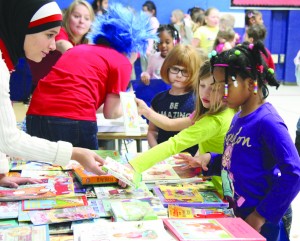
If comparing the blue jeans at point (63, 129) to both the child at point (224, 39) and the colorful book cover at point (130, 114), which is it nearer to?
the colorful book cover at point (130, 114)

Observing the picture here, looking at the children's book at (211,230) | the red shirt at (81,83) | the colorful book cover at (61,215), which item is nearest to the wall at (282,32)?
the red shirt at (81,83)

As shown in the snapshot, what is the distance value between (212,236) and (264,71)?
73 centimetres

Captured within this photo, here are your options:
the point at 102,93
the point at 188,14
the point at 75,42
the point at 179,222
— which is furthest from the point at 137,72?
the point at 188,14

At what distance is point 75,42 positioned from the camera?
3.72 m

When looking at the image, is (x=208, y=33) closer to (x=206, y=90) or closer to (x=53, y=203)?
(x=206, y=90)

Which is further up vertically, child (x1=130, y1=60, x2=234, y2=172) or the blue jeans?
child (x1=130, y1=60, x2=234, y2=172)

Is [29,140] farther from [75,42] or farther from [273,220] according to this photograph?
[75,42]

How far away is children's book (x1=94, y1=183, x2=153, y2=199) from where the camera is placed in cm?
171

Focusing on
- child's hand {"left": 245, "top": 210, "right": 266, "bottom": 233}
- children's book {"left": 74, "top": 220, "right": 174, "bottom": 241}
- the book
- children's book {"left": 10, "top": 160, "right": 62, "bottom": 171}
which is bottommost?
child's hand {"left": 245, "top": 210, "right": 266, "bottom": 233}

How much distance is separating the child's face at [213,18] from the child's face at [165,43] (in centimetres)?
349

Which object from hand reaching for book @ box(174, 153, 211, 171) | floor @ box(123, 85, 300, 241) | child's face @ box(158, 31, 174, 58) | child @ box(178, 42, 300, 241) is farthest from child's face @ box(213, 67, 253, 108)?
child's face @ box(158, 31, 174, 58)

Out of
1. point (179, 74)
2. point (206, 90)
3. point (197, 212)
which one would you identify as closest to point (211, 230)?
point (197, 212)

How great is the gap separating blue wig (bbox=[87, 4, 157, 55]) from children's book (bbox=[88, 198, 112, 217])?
116 cm

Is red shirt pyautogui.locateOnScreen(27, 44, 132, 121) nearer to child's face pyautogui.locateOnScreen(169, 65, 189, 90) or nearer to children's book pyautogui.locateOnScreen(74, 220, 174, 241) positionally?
child's face pyautogui.locateOnScreen(169, 65, 189, 90)
